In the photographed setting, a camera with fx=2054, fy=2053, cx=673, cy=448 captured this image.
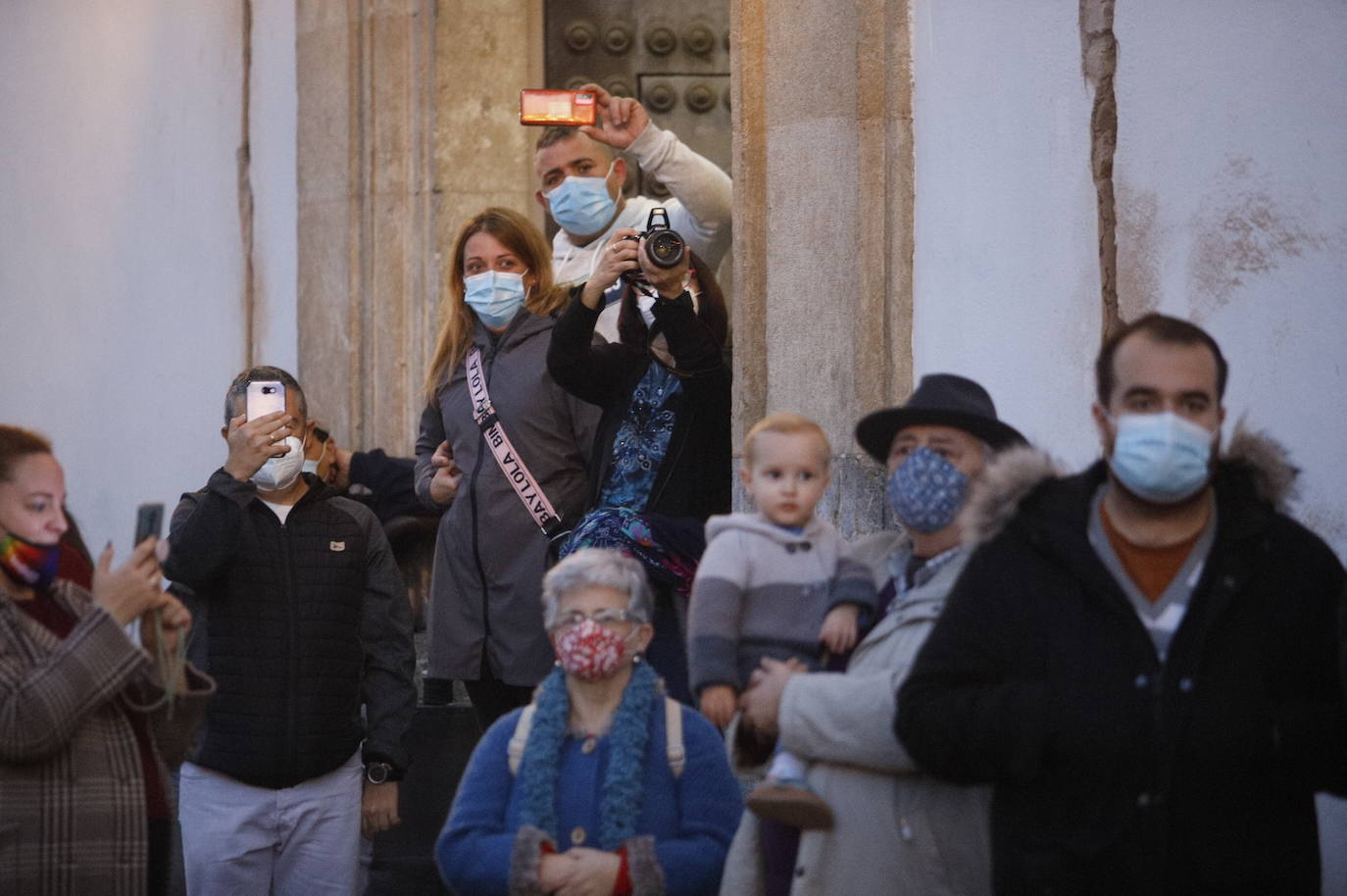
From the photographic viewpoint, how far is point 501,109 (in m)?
8.69

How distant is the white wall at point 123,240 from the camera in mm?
9094

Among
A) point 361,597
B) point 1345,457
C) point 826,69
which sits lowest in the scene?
point 361,597

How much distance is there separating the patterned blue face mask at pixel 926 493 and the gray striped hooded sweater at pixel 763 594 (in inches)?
8.0

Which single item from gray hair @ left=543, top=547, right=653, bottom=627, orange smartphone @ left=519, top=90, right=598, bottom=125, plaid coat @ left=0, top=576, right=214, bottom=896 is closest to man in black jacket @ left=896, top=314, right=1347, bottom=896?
gray hair @ left=543, top=547, right=653, bottom=627

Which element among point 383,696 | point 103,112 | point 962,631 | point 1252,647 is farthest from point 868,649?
point 103,112

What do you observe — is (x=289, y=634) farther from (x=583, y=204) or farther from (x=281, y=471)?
(x=583, y=204)

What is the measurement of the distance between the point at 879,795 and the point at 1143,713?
2.22 ft

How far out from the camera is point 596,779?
434cm

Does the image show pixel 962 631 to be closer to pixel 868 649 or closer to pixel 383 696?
pixel 868 649

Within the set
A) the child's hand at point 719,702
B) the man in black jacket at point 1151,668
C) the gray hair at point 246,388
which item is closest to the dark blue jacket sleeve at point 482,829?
the child's hand at point 719,702

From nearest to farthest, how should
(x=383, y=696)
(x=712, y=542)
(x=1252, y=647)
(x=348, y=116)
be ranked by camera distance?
1. (x=1252, y=647)
2. (x=712, y=542)
3. (x=383, y=696)
4. (x=348, y=116)

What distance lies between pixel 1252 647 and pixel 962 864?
2.51 ft

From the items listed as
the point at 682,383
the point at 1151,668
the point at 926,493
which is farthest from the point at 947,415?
the point at 682,383

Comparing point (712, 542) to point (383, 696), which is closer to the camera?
point (712, 542)
